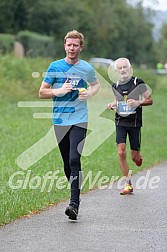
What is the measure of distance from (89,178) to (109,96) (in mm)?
17582

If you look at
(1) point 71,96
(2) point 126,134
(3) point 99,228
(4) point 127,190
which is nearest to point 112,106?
(2) point 126,134

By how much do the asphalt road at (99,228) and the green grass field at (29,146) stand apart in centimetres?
40

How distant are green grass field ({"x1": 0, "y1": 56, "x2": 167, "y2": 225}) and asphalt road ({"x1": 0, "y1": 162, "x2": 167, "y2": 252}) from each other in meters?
0.40

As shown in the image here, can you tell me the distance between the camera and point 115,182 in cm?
1289

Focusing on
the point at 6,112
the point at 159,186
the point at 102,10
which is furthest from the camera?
the point at 102,10

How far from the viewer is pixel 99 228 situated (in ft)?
27.8

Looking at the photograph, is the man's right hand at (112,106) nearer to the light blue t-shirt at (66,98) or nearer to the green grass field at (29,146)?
the green grass field at (29,146)

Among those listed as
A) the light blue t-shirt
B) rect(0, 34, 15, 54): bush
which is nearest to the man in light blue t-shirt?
the light blue t-shirt

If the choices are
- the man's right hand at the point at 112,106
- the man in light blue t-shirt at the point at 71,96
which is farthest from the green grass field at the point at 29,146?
the man's right hand at the point at 112,106

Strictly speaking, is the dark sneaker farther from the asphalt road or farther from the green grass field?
the green grass field

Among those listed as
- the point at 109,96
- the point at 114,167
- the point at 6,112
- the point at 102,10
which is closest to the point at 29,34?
the point at 102,10

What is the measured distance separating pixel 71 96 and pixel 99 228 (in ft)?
5.26

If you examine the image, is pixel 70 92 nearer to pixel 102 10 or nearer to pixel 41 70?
pixel 41 70

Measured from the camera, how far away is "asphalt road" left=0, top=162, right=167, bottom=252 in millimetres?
7492
